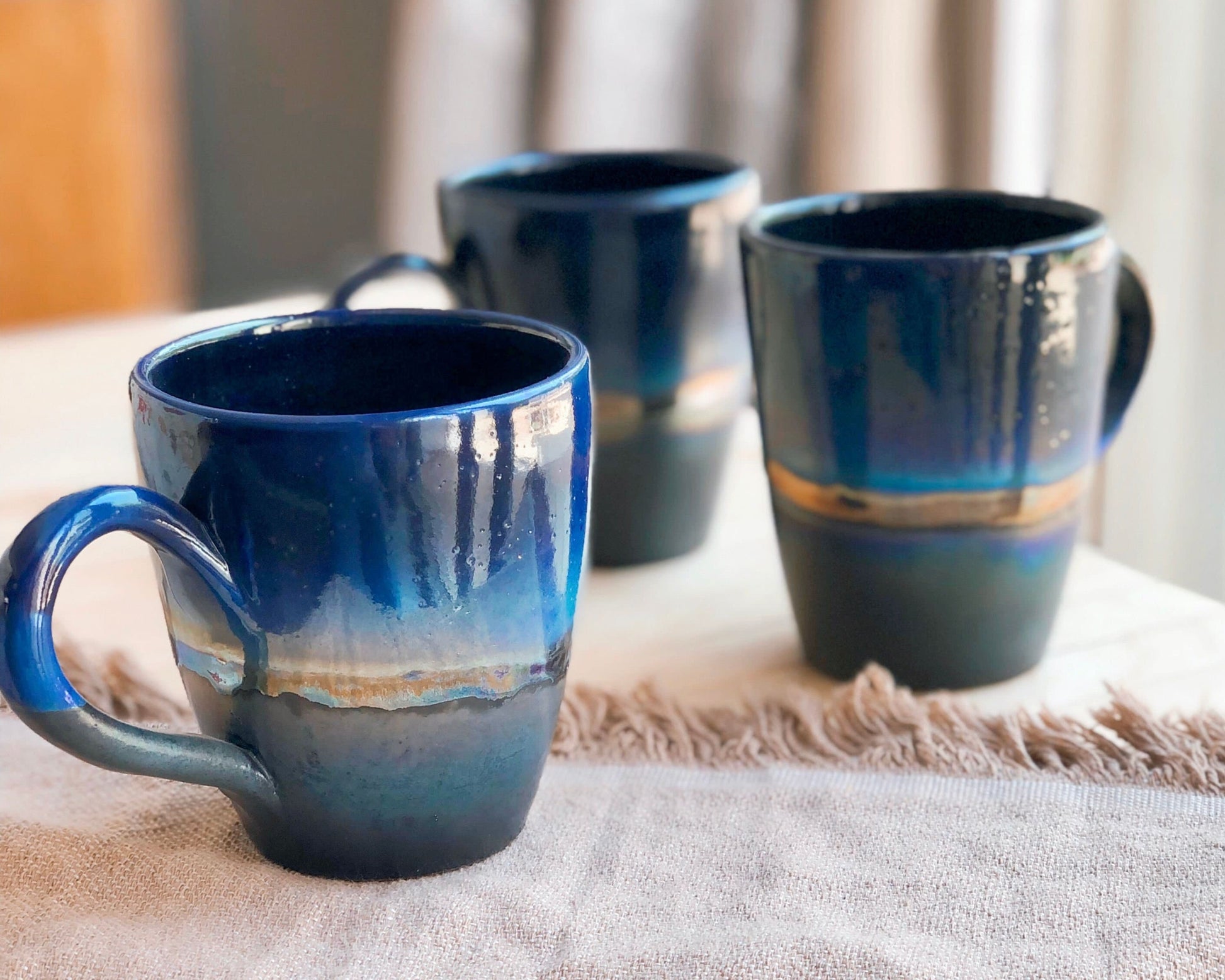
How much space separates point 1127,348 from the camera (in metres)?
0.57

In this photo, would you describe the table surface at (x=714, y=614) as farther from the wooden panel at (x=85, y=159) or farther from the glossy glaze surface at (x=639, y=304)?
the wooden panel at (x=85, y=159)

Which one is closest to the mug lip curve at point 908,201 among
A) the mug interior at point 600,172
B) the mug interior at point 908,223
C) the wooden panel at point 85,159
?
the mug interior at point 908,223

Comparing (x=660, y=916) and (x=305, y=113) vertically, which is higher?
(x=305, y=113)

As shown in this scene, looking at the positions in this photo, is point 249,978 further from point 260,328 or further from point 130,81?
point 130,81

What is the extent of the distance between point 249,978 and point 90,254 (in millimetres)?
1623

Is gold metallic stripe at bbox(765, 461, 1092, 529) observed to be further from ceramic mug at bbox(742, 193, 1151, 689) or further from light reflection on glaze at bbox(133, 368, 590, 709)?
light reflection on glaze at bbox(133, 368, 590, 709)

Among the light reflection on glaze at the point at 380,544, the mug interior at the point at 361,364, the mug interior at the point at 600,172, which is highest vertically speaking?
the mug interior at the point at 600,172

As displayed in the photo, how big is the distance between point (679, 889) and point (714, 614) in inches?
8.9

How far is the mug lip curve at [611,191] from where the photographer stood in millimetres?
598

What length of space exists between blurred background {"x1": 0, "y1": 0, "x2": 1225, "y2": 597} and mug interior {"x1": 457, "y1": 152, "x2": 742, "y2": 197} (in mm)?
337

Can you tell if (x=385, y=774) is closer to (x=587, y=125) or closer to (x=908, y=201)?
(x=908, y=201)

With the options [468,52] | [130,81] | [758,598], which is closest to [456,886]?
[758,598]

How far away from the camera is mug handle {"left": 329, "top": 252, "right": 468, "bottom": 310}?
59 centimetres

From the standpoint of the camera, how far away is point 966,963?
0.37 metres
